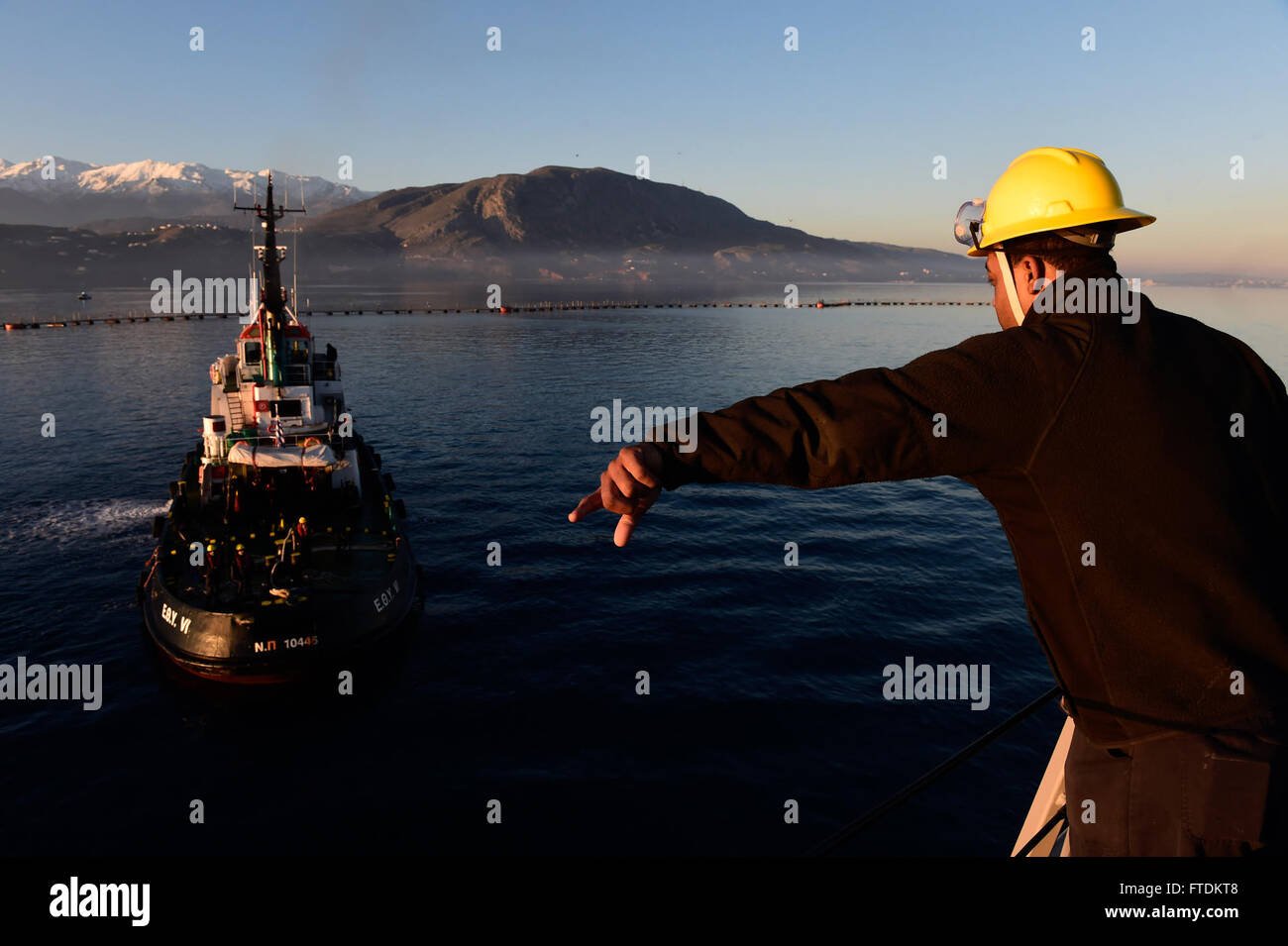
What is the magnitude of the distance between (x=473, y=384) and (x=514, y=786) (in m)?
71.9

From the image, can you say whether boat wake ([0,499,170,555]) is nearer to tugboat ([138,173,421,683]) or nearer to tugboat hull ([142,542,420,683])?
tugboat ([138,173,421,683])

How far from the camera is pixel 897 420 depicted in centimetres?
237

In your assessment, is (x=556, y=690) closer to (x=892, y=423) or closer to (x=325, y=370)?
(x=892, y=423)

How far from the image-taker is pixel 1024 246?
10.3ft

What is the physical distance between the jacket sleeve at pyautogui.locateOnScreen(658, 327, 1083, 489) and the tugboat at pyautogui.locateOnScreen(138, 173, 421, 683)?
86.0 feet

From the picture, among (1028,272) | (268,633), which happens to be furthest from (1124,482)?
(268,633)

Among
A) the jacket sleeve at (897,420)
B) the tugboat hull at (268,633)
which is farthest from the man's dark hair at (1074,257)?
the tugboat hull at (268,633)

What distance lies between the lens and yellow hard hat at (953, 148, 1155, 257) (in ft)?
9.89

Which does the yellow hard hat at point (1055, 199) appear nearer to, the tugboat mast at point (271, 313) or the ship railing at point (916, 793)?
the ship railing at point (916, 793)

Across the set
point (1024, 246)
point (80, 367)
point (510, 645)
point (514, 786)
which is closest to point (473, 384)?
point (80, 367)

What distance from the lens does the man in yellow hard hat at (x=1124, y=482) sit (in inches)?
94.4

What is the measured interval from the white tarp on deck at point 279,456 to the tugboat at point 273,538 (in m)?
0.05

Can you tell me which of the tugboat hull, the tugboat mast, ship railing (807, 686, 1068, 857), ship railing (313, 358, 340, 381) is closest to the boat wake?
the tugboat mast
